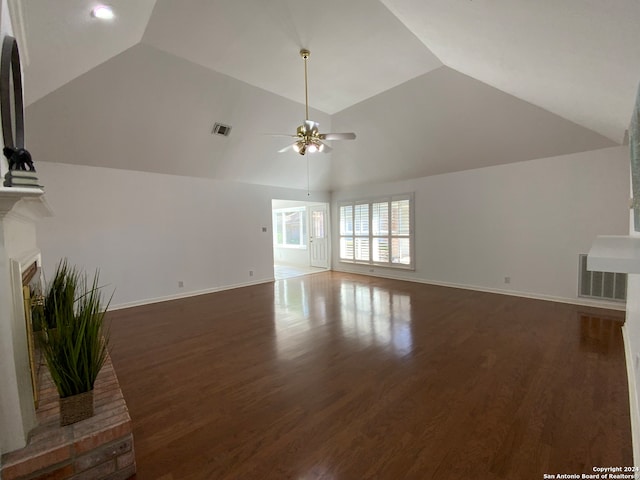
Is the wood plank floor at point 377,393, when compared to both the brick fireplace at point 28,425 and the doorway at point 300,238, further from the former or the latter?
the doorway at point 300,238

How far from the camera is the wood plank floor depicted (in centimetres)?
161

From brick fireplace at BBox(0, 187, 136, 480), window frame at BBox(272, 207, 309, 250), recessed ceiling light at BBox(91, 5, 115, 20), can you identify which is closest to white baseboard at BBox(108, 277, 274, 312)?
window frame at BBox(272, 207, 309, 250)

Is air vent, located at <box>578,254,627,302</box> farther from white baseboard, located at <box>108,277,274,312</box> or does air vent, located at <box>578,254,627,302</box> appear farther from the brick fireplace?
white baseboard, located at <box>108,277,274,312</box>

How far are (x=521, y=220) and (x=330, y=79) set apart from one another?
4052 mm

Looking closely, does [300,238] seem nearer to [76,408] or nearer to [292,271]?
[292,271]

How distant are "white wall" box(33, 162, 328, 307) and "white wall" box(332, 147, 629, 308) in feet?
12.6

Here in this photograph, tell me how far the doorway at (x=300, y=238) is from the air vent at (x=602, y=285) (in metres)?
5.56

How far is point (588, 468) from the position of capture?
4.98 ft

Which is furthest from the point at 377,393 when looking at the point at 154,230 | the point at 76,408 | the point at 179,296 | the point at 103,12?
the point at 154,230

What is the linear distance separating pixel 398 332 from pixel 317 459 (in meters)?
2.13

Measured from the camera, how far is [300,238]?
975 cm

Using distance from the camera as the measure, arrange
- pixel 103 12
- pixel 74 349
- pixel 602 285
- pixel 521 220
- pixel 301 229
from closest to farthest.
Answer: pixel 74 349 < pixel 103 12 < pixel 602 285 < pixel 521 220 < pixel 301 229

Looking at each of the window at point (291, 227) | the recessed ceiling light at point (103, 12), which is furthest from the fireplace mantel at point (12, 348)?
the window at point (291, 227)

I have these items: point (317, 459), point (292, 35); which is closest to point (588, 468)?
point (317, 459)
